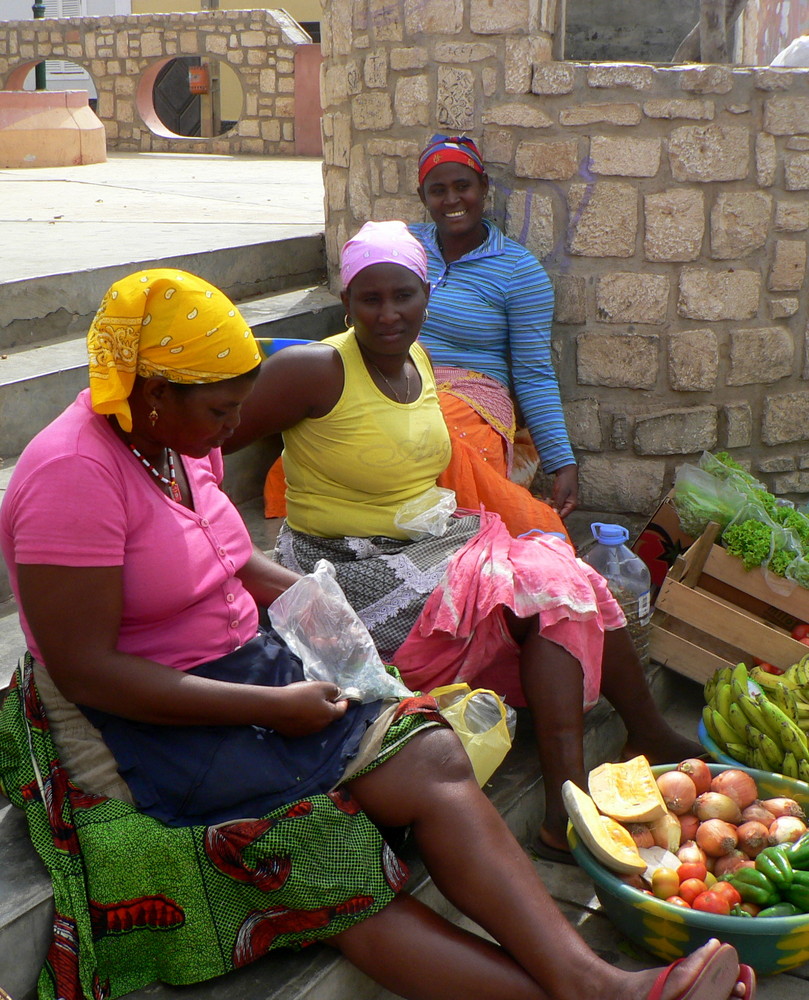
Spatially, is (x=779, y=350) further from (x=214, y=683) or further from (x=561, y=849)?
(x=214, y=683)

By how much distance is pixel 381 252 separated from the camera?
2.88 metres

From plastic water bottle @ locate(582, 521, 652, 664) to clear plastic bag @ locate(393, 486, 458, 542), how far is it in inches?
24.7

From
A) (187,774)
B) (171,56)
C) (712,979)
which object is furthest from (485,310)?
(171,56)

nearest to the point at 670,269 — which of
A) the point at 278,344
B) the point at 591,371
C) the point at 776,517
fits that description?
the point at 591,371

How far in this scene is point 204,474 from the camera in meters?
2.25

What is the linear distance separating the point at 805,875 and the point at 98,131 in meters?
10.4

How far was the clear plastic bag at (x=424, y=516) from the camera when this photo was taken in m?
2.90

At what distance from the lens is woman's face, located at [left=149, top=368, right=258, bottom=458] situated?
6.45 ft

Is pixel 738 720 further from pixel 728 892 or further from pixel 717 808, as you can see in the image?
pixel 728 892

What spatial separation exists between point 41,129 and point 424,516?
28.6 ft

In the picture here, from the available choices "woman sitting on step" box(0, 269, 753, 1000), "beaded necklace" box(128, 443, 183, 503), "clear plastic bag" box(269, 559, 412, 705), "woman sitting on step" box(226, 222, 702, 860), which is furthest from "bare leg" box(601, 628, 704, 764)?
"beaded necklace" box(128, 443, 183, 503)

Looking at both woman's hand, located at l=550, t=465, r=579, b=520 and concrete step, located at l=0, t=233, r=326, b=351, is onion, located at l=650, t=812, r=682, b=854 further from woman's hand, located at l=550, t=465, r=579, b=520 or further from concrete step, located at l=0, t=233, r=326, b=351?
concrete step, located at l=0, t=233, r=326, b=351

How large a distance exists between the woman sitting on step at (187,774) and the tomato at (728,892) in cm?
33

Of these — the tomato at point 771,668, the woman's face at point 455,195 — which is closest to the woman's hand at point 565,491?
the tomato at point 771,668
